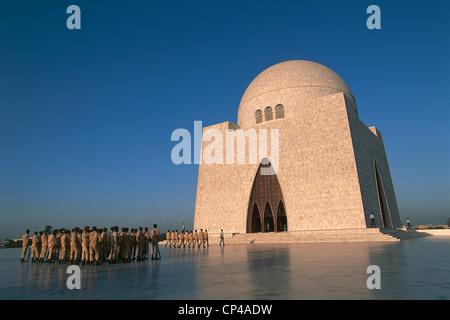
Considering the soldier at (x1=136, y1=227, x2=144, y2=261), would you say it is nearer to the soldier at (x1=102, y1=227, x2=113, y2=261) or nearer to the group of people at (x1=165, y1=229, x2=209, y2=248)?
the soldier at (x1=102, y1=227, x2=113, y2=261)

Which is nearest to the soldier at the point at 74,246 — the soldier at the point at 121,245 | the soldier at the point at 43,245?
the soldier at the point at 121,245

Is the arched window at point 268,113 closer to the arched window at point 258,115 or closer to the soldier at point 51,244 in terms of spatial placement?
the arched window at point 258,115

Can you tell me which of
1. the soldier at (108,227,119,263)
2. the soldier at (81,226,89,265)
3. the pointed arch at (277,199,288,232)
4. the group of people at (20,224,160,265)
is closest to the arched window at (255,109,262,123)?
the pointed arch at (277,199,288,232)

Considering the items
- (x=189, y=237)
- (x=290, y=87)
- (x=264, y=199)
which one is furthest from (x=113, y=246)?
(x=290, y=87)

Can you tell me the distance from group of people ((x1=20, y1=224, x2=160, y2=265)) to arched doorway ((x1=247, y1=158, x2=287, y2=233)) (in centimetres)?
1333

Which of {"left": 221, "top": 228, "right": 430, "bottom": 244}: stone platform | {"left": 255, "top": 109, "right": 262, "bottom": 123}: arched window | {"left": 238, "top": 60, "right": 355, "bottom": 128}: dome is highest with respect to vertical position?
{"left": 238, "top": 60, "right": 355, "bottom": 128}: dome

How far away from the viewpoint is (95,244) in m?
9.23

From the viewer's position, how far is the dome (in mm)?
25202

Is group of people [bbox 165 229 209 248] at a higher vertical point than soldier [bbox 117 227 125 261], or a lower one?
lower

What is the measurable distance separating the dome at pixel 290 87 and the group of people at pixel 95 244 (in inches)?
707

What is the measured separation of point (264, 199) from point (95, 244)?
15.9m

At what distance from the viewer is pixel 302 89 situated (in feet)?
82.8

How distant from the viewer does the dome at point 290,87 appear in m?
25.2
